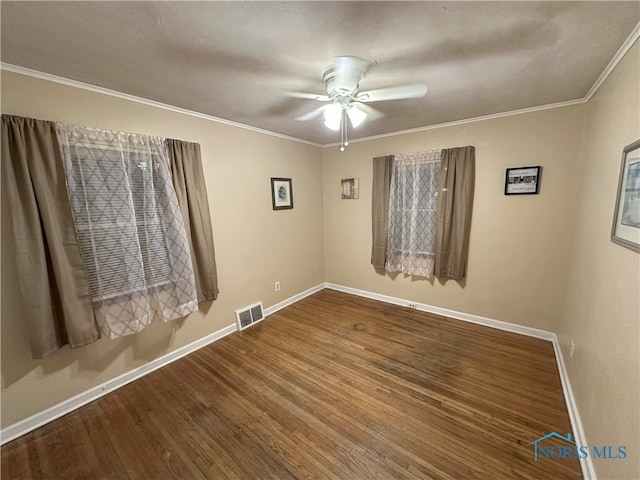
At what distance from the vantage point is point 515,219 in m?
2.62

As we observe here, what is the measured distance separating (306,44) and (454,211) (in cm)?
236

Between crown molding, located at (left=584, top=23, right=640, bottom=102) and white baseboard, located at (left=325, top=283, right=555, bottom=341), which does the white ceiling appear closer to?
crown molding, located at (left=584, top=23, right=640, bottom=102)

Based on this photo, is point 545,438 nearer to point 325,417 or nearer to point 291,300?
point 325,417

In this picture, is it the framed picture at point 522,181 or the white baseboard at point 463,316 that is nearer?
the framed picture at point 522,181

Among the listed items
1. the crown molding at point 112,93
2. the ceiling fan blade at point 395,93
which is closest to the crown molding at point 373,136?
the crown molding at point 112,93

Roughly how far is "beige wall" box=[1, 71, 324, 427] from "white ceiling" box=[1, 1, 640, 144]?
8.1 inches

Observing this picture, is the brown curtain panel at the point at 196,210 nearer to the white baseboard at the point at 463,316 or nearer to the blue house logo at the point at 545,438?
the white baseboard at the point at 463,316

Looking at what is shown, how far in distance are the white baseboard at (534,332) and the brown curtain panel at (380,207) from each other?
595mm

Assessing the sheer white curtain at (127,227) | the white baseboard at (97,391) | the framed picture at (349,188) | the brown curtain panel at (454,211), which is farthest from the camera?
the framed picture at (349,188)

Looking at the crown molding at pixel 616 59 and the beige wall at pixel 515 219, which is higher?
the crown molding at pixel 616 59

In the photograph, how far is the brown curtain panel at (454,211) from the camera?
2758 mm

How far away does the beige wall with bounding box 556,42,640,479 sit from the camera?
107 cm

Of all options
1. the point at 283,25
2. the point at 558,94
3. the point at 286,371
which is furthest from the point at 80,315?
the point at 558,94

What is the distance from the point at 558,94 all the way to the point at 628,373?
7.19 ft
